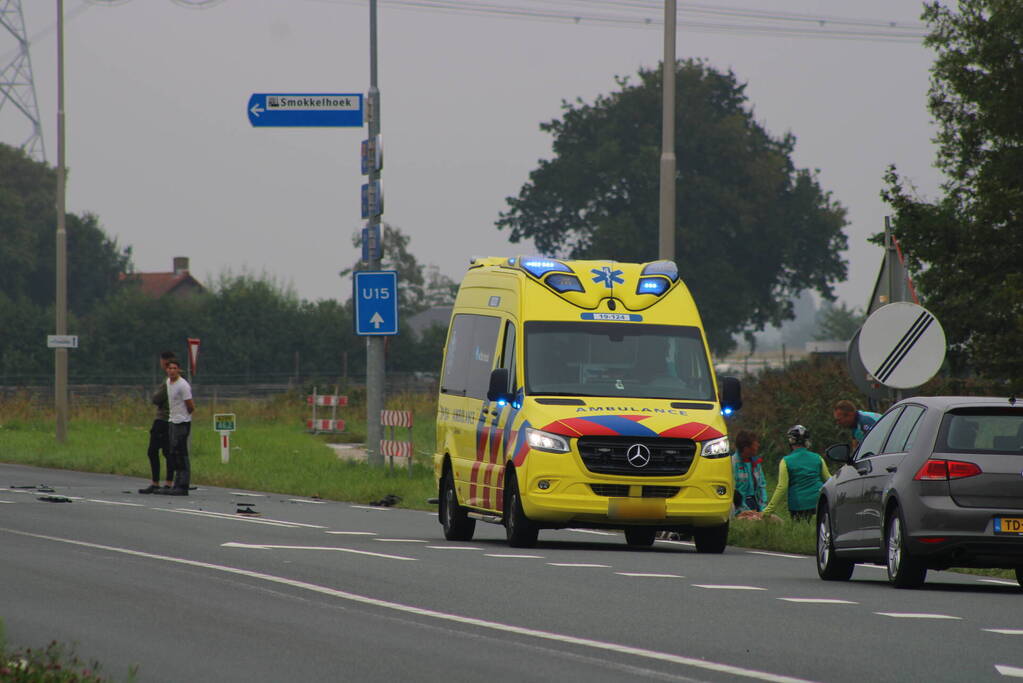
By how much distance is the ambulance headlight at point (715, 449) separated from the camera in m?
16.7

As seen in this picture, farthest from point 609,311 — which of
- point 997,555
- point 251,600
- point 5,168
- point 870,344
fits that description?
point 5,168

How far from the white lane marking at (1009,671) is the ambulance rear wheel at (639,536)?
9.26 meters

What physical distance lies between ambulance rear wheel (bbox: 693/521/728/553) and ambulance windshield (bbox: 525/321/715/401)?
122 cm

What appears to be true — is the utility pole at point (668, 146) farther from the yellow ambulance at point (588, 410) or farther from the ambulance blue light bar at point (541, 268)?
the ambulance blue light bar at point (541, 268)

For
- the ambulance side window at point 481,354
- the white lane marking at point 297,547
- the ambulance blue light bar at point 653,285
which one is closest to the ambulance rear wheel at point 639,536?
the ambulance side window at point 481,354

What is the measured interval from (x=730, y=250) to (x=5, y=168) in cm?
4473

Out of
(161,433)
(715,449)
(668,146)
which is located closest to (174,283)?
(161,433)

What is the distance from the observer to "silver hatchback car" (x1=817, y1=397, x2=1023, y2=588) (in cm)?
1323

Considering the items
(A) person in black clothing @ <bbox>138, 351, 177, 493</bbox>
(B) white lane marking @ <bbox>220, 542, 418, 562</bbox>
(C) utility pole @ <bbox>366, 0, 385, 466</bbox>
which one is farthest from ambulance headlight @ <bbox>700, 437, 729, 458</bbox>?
(C) utility pole @ <bbox>366, 0, 385, 466</bbox>

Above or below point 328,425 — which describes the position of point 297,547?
below

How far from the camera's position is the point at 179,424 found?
25359 mm

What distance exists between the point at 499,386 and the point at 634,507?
5.56ft

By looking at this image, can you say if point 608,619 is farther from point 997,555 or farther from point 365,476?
point 365,476

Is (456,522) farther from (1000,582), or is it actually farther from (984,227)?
(984,227)
